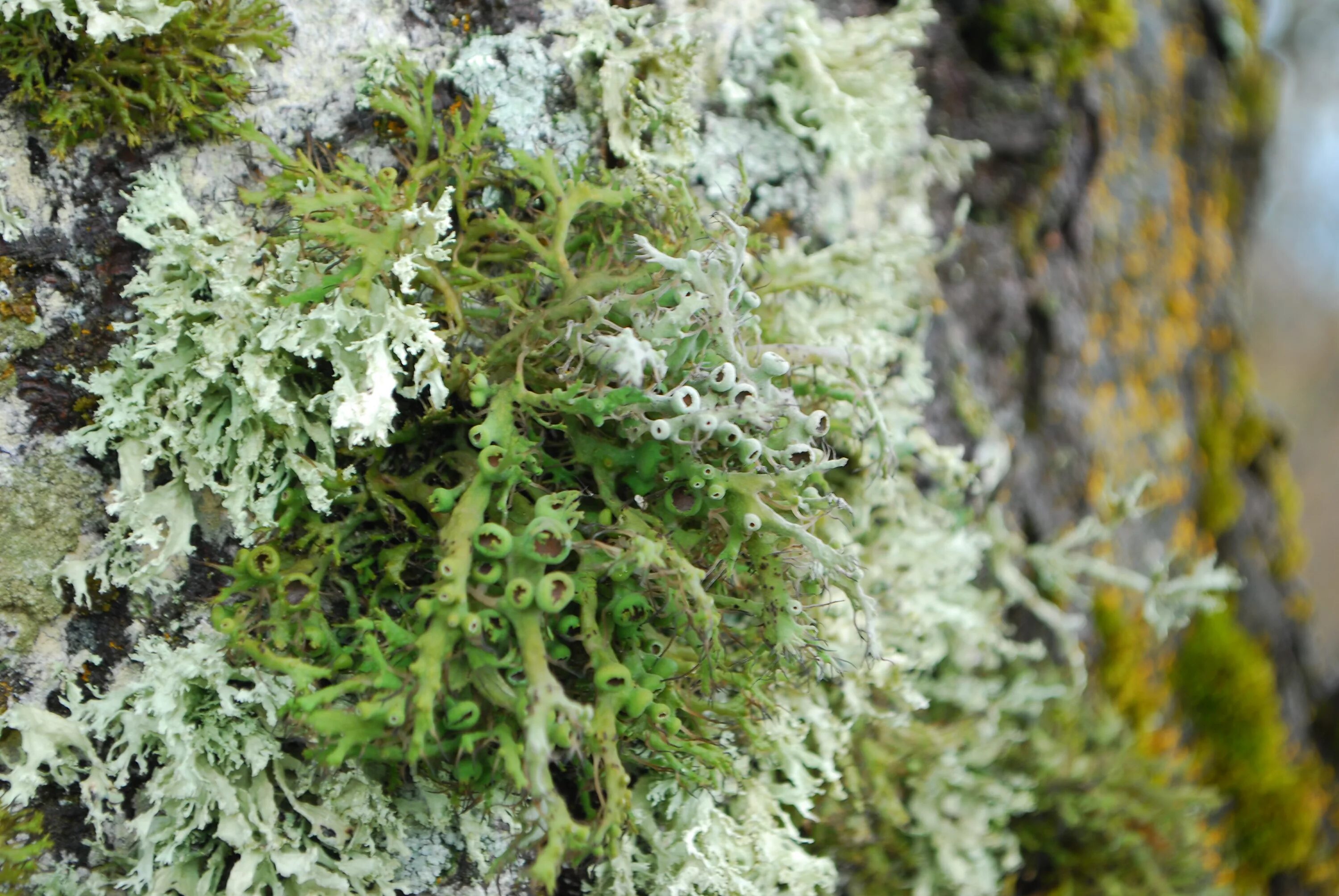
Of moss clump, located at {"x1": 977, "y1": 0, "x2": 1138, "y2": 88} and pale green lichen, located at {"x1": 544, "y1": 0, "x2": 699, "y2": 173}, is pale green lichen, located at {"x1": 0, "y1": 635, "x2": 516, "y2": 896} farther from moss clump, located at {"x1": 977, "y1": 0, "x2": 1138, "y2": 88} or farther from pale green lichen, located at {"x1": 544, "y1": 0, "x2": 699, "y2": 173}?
moss clump, located at {"x1": 977, "y1": 0, "x2": 1138, "y2": 88}

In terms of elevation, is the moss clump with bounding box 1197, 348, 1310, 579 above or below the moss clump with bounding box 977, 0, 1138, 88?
below

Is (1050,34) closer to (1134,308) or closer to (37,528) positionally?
(1134,308)

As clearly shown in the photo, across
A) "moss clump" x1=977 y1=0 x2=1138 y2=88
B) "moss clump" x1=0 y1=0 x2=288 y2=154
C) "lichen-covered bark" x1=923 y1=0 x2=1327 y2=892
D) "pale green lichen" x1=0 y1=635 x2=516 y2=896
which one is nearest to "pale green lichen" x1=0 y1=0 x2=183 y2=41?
"moss clump" x1=0 y1=0 x2=288 y2=154

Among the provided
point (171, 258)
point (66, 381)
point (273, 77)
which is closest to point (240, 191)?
point (171, 258)

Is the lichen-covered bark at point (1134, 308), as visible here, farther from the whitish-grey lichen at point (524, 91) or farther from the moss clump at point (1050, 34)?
the whitish-grey lichen at point (524, 91)

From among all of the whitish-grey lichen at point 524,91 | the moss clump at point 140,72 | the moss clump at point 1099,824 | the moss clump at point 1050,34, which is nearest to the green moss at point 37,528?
the moss clump at point 140,72

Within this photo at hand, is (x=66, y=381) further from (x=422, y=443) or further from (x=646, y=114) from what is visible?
(x=646, y=114)
